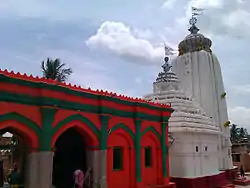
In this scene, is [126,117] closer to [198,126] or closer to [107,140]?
[107,140]

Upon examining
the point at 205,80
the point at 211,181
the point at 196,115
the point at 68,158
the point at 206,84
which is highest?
the point at 205,80

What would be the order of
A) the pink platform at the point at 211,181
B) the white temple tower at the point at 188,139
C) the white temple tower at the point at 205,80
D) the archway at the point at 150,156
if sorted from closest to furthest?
the archway at the point at 150,156
the pink platform at the point at 211,181
the white temple tower at the point at 188,139
the white temple tower at the point at 205,80

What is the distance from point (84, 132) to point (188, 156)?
827 cm

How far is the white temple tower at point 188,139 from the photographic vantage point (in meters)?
16.7

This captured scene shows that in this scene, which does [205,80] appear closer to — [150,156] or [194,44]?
[194,44]

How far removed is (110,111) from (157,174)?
4.34m

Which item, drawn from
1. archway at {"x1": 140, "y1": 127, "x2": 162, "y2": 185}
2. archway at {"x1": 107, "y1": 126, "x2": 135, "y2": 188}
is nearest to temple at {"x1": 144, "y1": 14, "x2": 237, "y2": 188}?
archway at {"x1": 140, "y1": 127, "x2": 162, "y2": 185}

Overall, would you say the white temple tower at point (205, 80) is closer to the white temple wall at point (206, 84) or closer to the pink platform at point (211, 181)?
the white temple wall at point (206, 84)

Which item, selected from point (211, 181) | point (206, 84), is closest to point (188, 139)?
point (211, 181)

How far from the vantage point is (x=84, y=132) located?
1060 centimetres

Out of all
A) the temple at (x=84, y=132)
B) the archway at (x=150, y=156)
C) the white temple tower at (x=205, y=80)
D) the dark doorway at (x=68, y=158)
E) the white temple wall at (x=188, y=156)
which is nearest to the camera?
the temple at (x=84, y=132)

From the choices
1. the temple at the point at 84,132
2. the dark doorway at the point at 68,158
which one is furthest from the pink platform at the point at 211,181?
the dark doorway at the point at 68,158

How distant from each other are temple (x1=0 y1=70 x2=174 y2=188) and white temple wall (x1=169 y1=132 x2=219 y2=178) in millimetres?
2787

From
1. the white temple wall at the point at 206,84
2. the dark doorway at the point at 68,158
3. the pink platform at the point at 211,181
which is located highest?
the white temple wall at the point at 206,84
